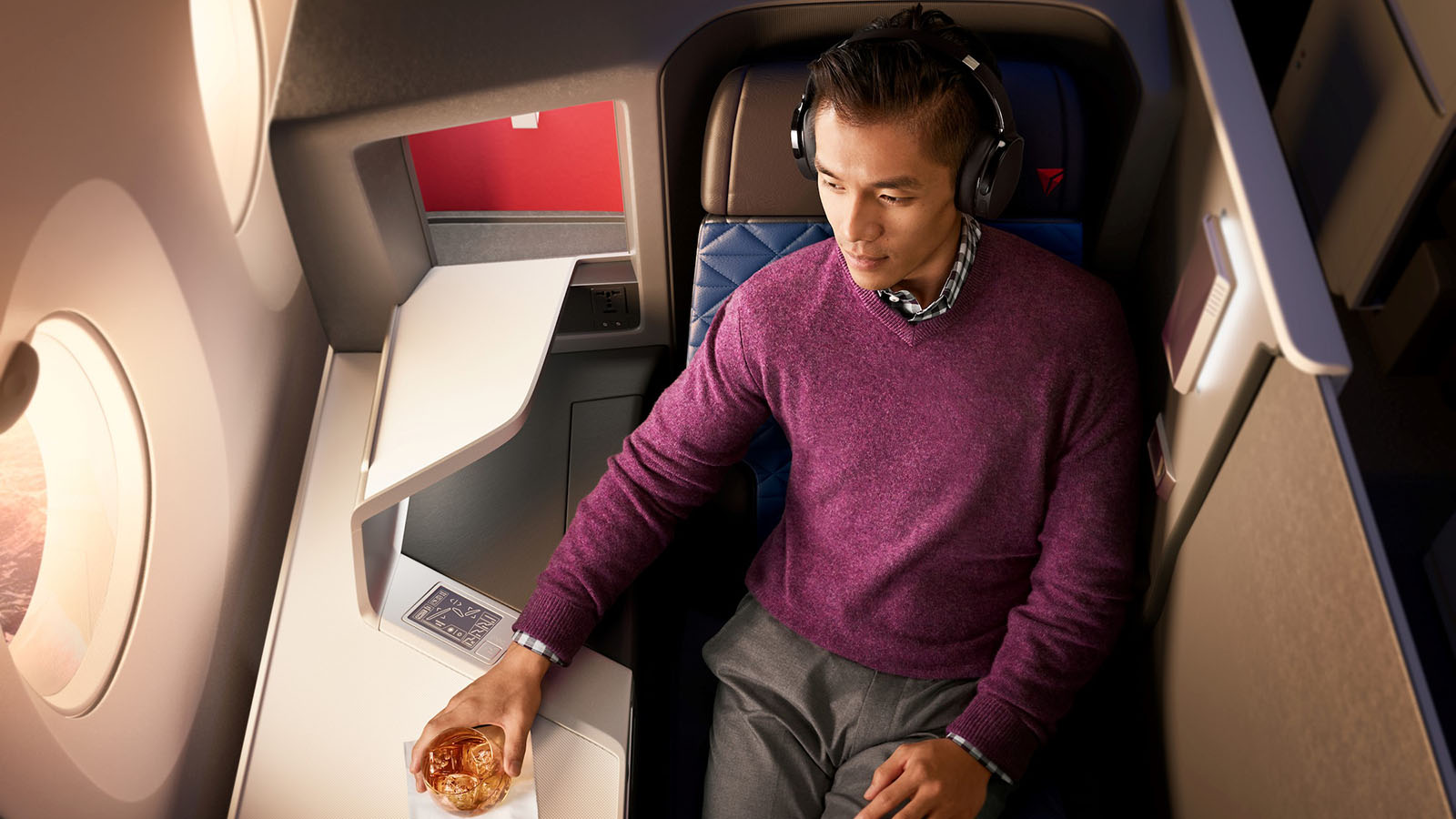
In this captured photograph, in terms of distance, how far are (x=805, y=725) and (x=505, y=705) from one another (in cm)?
→ 39

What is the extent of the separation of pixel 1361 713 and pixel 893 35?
757mm

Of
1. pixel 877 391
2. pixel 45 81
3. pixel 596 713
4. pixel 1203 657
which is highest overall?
pixel 45 81

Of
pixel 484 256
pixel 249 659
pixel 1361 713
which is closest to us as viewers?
pixel 1361 713

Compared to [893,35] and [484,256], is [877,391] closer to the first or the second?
[893,35]

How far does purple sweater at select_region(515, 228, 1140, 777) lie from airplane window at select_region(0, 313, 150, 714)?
0.52 m

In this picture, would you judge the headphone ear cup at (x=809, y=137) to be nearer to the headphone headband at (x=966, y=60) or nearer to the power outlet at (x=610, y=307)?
→ the headphone headband at (x=966, y=60)

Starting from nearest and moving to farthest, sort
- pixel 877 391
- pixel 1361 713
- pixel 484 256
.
Answer: 1. pixel 1361 713
2. pixel 877 391
3. pixel 484 256

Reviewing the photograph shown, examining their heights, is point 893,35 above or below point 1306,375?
above

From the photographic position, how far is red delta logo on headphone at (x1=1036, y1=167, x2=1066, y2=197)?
4.53 feet

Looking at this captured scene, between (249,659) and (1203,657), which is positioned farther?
(249,659)

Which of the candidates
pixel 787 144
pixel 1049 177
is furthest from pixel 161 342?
pixel 1049 177

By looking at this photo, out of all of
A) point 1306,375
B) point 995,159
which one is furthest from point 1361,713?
point 995,159

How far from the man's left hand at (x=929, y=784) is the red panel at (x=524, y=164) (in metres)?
1.35

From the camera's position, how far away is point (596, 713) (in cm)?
128
